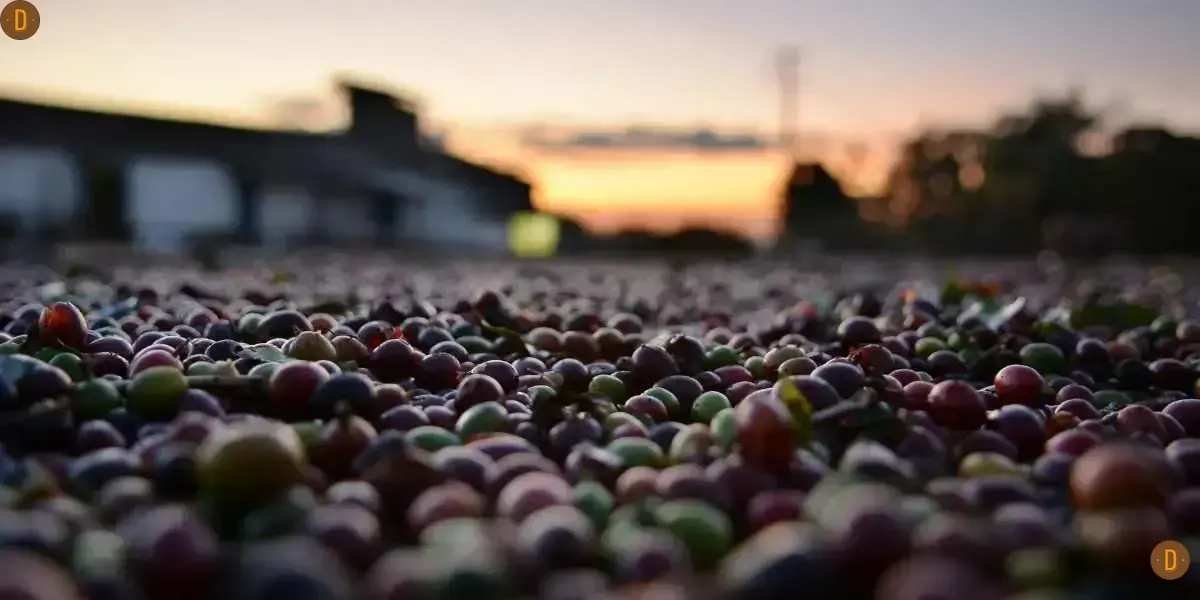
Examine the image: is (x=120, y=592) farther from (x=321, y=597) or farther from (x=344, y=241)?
(x=344, y=241)

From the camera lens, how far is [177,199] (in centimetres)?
2938

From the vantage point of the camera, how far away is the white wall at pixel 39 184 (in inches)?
997

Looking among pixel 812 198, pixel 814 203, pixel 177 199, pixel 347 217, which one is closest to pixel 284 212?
pixel 347 217

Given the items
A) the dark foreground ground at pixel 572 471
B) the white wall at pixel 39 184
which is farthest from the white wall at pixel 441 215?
the dark foreground ground at pixel 572 471

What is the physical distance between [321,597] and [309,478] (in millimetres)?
667

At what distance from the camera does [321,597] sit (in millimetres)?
1313

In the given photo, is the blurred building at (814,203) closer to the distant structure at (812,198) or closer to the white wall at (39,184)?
the distant structure at (812,198)

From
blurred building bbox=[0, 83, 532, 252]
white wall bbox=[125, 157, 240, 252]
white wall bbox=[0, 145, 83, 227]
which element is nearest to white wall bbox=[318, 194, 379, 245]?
blurred building bbox=[0, 83, 532, 252]

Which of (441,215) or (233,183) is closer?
(233,183)

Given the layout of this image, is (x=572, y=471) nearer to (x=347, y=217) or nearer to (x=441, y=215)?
(x=347, y=217)

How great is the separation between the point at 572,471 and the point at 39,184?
27585 mm

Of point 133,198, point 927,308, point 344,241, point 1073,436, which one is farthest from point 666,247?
point 1073,436

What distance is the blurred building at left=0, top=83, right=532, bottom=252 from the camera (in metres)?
25.6

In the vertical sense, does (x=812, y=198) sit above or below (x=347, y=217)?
above
